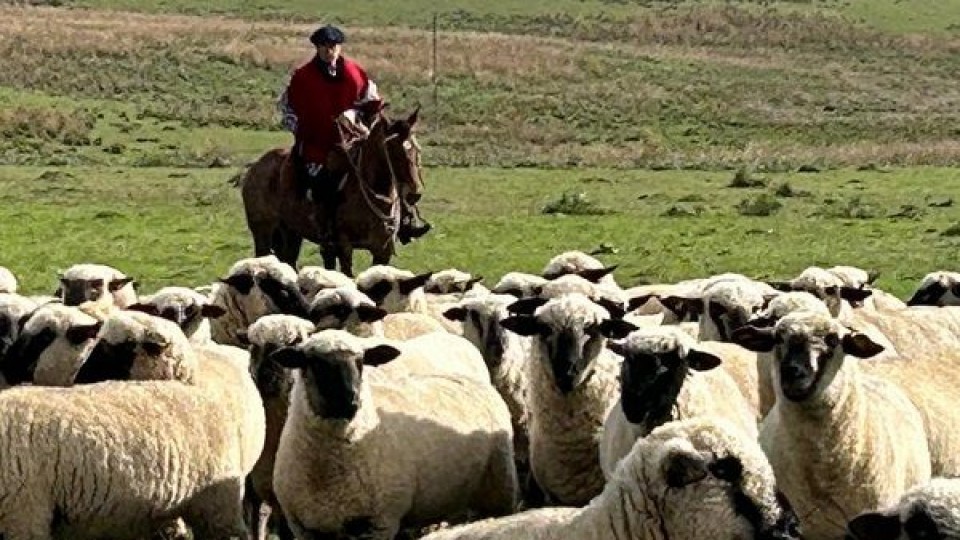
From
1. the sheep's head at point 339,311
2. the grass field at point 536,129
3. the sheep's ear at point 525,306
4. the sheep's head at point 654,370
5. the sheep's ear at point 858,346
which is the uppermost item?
the sheep's ear at point 858,346

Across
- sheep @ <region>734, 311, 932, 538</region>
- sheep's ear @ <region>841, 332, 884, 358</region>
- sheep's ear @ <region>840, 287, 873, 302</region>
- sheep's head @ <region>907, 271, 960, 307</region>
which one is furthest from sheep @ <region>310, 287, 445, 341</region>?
sheep's head @ <region>907, 271, 960, 307</region>

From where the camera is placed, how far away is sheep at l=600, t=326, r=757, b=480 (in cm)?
751

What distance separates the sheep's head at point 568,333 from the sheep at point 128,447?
1583mm

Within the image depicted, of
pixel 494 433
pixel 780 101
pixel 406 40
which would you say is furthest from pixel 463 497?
pixel 406 40

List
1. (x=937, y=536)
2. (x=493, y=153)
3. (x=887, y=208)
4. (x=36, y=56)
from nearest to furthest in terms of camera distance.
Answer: (x=937, y=536)
(x=887, y=208)
(x=493, y=153)
(x=36, y=56)

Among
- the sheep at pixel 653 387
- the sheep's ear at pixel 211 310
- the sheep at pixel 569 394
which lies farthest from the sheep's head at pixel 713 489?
the sheep's ear at pixel 211 310

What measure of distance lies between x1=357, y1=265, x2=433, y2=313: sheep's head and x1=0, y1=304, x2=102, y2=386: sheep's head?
10.5ft

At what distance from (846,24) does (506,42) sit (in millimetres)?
20693

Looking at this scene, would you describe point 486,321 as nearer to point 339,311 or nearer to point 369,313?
point 369,313

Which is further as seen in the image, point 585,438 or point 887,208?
point 887,208

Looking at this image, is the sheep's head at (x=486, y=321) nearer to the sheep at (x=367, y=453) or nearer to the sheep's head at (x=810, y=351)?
the sheep at (x=367, y=453)

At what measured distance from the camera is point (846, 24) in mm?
79062

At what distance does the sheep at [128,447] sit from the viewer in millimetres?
7605

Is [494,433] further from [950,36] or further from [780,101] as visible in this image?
[950,36]
